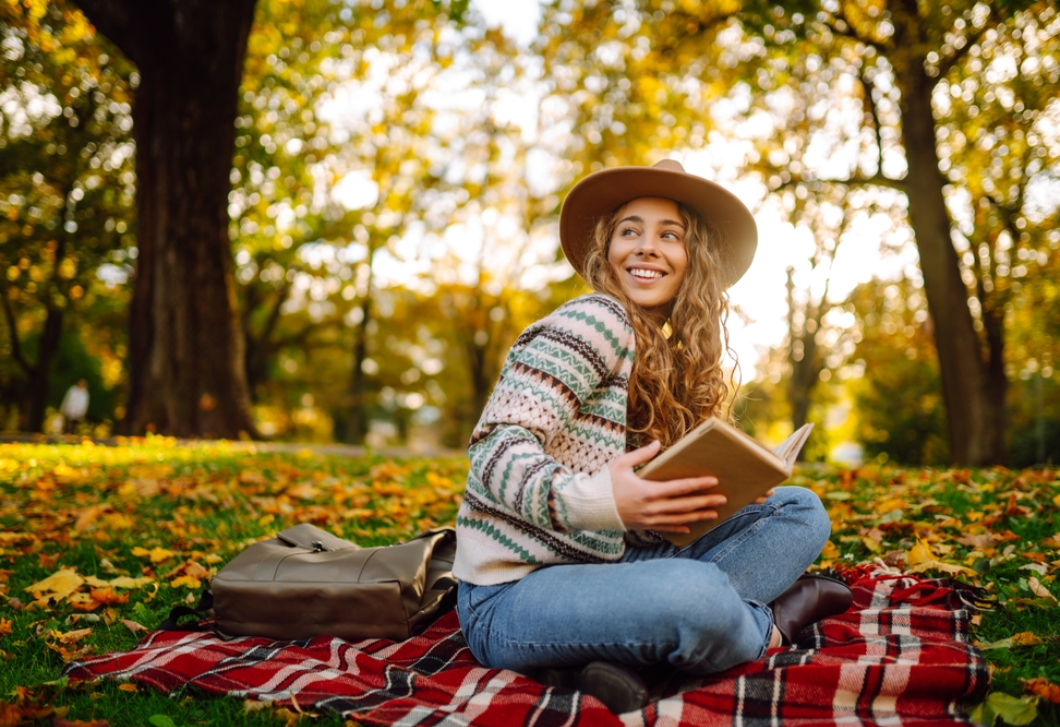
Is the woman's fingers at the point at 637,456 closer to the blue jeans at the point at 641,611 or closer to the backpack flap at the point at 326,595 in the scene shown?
the blue jeans at the point at 641,611

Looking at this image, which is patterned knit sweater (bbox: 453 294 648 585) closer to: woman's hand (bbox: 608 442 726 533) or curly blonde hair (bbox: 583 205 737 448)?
woman's hand (bbox: 608 442 726 533)

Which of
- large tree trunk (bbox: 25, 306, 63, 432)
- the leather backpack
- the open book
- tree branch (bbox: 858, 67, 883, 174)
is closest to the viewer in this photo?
the open book

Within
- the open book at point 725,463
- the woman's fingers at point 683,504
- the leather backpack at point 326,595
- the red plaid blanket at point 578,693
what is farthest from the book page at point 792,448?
the leather backpack at point 326,595

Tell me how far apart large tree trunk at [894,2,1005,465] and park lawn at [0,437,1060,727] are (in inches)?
166

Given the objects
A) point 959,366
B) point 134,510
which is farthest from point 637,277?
point 959,366

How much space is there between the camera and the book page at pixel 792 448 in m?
2.04

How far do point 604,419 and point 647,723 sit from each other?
2.82ft

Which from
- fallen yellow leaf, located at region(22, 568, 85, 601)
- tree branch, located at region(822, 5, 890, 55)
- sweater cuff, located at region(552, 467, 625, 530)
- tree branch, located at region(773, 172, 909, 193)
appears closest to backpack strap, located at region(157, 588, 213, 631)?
fallen yellow leaf, located at region(22, 568, 85, 601)

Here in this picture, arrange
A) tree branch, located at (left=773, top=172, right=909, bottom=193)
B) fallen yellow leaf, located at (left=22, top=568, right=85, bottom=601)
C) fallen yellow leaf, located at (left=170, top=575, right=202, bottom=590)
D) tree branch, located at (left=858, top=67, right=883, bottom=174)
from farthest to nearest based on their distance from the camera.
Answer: tree branch, located at (left=858, top=67, right=883, bottom=174) → tree branch, located at (left=773, top=172, right=909, bottom=193) → fallen yellow leaf, located at (left=170, top=575, right=202, bottom=590) → fallen yellow leaf, located at (left=22, top=568, right=85, bottom=601)

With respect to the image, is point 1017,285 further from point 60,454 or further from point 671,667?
point 60,454

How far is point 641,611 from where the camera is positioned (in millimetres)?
1887

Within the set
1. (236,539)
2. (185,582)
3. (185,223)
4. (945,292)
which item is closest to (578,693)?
(185,582)

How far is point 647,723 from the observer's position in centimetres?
188

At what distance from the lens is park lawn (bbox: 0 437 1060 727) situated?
7.00ft
